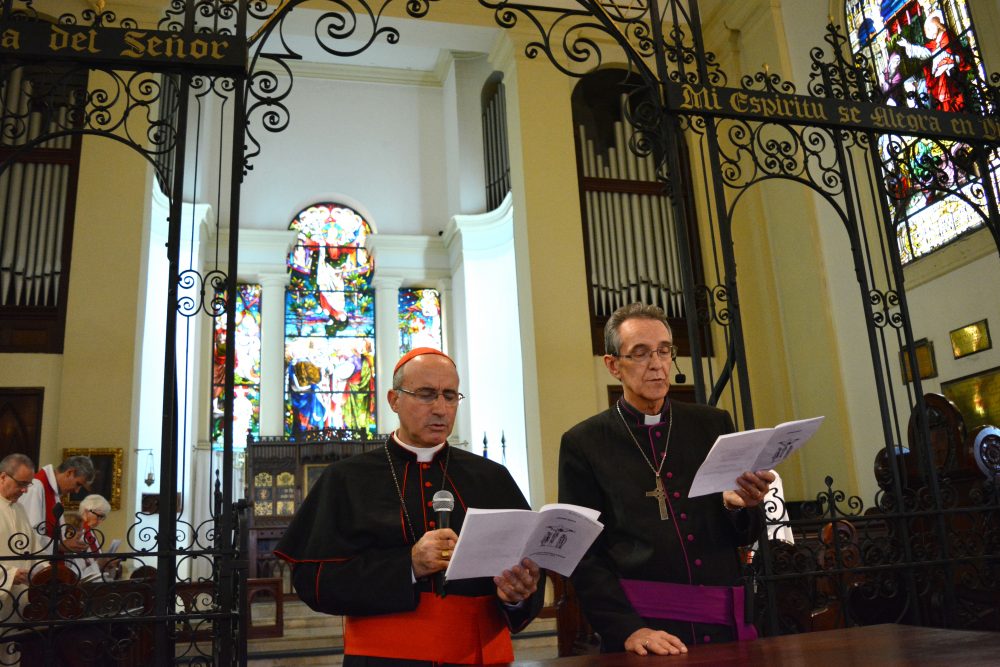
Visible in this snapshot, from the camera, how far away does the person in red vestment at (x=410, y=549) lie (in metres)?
2.66

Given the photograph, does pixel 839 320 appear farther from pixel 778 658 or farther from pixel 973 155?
pixel 778 658

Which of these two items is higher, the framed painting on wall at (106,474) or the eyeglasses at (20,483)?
the framed painting on wall at (106,474)

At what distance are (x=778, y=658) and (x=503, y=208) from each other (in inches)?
473

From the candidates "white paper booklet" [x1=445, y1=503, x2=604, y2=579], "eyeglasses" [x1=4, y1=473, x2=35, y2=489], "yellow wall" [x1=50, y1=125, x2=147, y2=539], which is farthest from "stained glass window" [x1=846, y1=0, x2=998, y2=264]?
"yellow wall" [x1=50, y1=125, x2=147, y2=539]

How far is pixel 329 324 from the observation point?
52.0 feet

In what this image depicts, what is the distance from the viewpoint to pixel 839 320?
9.39m

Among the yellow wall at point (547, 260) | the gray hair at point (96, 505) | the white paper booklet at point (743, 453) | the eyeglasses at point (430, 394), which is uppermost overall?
the yellow wall at point (547, 260)

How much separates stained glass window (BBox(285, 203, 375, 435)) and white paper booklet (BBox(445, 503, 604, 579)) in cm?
1281

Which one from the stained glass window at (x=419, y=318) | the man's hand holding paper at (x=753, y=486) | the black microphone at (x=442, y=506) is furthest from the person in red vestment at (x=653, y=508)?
the stained glass window at (x=419, y=318)

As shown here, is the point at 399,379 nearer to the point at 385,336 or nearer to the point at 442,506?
the point at 442,506

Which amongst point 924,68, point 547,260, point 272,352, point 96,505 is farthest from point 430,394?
point 272,352

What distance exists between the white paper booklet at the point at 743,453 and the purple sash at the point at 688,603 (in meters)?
0.40

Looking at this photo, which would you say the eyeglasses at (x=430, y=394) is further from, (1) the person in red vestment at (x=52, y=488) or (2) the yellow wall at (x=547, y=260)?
(2) the yellow wall at (x=547, y=260)

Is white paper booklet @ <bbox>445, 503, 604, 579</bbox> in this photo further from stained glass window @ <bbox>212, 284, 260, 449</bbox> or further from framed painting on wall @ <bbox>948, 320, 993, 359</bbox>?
stained glass window @ <bbox>212, 284, 260, 449</bbox>
